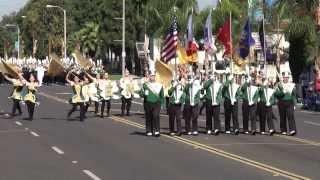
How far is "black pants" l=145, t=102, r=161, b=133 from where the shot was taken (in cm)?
2209

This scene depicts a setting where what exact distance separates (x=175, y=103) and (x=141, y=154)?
18.3ft

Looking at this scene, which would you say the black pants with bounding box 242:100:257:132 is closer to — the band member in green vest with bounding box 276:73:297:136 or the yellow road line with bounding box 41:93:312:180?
the band member in green vest with bounding box 276:73:297:136

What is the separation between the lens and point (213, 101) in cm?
2312

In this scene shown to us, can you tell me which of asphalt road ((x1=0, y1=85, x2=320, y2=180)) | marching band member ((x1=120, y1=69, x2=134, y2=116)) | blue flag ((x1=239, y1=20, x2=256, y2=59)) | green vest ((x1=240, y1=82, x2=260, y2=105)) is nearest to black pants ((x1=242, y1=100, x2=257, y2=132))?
green vest ((x1=240, y1=82, x2=260, y2=105))

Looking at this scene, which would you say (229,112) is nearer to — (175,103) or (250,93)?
(250,93)

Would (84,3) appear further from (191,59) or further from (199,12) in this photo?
(191,59)

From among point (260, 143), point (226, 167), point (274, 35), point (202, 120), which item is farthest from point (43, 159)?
point (274, 35)

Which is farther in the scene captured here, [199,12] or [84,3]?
[84,3]

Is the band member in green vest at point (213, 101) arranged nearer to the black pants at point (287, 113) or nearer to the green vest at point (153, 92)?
the green vest at point (153, 92)

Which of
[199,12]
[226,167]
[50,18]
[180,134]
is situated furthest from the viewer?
[50,18]

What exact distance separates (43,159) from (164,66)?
8900 millimetres

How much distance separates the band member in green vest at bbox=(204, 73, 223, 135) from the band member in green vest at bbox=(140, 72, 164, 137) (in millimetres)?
1522

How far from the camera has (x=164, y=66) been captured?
2467cm

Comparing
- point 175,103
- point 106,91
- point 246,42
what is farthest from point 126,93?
point 175,103
